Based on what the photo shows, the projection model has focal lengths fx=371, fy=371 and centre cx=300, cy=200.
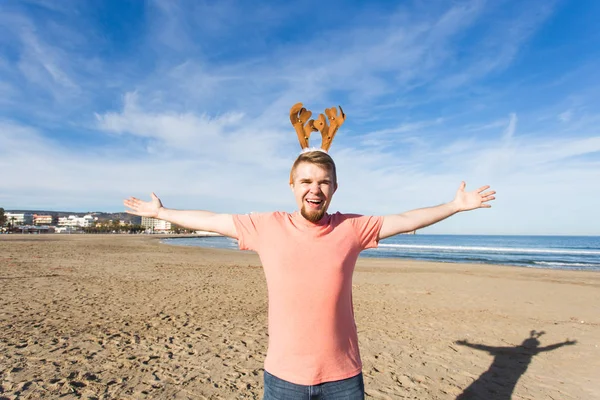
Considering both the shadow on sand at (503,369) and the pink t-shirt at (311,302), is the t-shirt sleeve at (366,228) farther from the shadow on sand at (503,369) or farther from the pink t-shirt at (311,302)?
the shadow on sand at (503,369)

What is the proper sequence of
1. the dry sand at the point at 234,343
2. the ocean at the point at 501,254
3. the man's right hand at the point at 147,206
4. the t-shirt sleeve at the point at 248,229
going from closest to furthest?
the t-shirt sleeve at the point at 248,229 < the man's right hand at the point at 147,206 < the dry sand at the point at 234,343 < the ocean at the point at 501,254

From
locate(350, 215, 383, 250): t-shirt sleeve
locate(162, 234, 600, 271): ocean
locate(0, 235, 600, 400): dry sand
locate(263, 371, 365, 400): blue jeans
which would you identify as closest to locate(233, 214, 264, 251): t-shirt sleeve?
locate(350, 215, 383, 250): t-shirt sleeve

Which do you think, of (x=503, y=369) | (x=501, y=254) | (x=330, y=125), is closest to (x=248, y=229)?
(x=330, y=125)

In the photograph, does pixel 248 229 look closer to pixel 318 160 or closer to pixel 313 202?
pixel 313 202

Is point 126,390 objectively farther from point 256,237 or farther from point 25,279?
point 25,279

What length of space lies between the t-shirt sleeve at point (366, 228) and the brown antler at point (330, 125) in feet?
2.02

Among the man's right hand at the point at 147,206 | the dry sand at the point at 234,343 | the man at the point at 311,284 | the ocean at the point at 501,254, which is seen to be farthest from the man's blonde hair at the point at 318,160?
the ocean at the point at 501,254

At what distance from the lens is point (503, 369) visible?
582 centimetres

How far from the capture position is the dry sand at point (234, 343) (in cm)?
489

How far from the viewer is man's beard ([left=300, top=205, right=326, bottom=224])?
1.89 metres

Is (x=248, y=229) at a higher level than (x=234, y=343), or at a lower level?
higher

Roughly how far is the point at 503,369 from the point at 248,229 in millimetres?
5732

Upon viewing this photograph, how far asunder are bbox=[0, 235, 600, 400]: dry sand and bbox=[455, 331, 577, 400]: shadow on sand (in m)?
0.02

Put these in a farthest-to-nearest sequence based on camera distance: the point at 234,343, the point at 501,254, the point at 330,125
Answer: the point at 501,254, the point at 234,343, the point at 330,125
